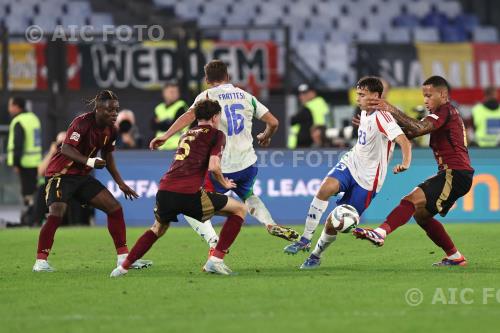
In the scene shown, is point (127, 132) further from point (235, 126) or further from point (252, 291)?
point (252, 291)

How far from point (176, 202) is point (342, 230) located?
5.08 feet

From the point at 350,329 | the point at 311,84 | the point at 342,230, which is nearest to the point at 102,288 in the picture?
the point at 342,230

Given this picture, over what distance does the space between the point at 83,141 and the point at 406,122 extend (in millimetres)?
3097

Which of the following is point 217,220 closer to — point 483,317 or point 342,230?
point 342,230

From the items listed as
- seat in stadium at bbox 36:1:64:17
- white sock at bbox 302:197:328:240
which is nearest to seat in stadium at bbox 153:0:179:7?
Result: seat in stadium at bbox 36:1:64:17

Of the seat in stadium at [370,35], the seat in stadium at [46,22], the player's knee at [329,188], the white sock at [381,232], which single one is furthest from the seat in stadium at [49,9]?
the white sock at [381,232]

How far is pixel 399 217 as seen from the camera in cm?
1093

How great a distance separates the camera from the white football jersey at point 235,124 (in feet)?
39.3

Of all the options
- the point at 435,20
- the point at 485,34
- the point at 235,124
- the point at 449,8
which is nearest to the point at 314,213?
the point at 235,124

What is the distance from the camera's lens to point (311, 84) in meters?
26.5

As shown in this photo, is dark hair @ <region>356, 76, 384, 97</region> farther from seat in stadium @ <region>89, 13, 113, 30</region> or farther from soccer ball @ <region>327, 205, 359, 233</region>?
seat in stadium @ <region>89, 13, 113, 30</region>

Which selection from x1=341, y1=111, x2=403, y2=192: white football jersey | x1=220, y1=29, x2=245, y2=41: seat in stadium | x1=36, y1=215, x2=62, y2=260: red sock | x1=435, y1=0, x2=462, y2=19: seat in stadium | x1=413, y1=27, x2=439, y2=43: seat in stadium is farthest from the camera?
x1=435, y1=0, x2=462, y2=19: seat in stadium

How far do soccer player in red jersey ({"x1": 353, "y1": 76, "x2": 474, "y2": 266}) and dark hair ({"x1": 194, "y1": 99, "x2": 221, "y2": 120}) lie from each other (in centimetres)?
160

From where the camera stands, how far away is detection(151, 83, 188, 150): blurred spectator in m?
19.0
